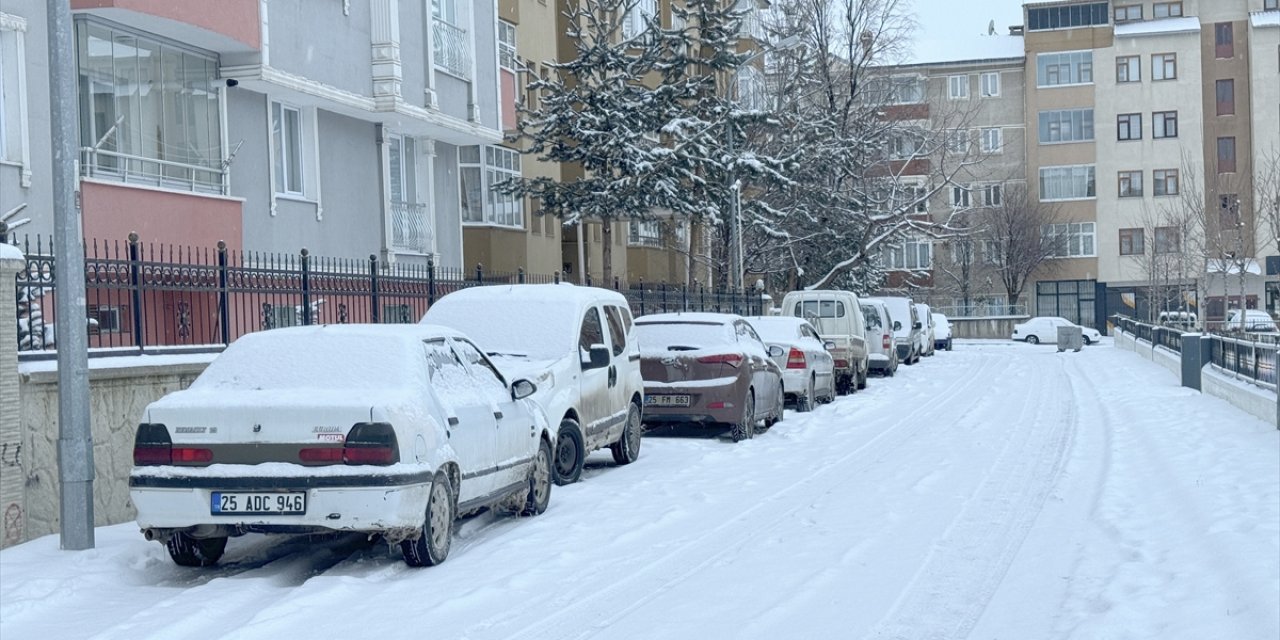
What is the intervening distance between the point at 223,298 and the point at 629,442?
15.4 ft

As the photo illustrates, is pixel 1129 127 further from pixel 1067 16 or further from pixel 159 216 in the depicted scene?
pixel 159 216

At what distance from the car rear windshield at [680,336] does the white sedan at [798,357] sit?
416cm

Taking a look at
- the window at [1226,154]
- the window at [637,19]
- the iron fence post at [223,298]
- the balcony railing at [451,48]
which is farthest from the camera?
the window at [1226,154]

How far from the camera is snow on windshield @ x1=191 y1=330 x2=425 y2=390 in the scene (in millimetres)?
9062

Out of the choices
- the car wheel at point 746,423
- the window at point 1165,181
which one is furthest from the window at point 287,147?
the window at point 1165,181

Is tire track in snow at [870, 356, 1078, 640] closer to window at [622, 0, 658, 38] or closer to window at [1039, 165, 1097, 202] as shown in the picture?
window at [622, 0, 658, 38]

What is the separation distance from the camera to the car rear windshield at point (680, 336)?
17.4 m

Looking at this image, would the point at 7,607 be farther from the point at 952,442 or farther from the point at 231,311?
the point at 952,442

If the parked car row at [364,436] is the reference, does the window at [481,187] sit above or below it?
above

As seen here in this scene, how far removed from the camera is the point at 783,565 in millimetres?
9039

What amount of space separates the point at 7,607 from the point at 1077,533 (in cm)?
720

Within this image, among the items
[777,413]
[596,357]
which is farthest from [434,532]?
[777,413]

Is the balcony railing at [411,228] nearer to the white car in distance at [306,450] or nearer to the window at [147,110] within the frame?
the window at [147,110]

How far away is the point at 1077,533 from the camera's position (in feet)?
33.3
